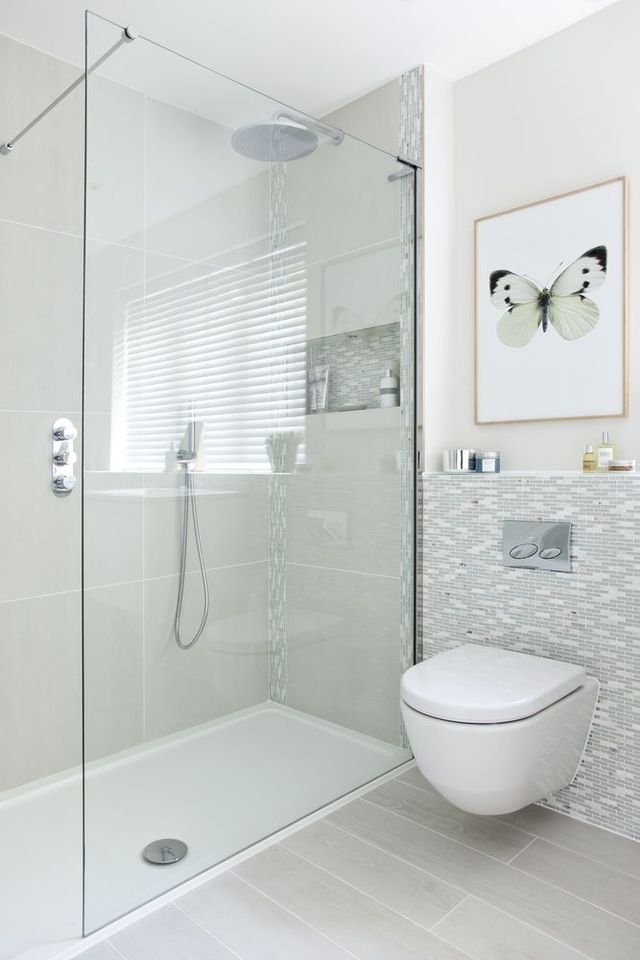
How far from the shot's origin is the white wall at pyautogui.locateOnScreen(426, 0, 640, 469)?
2.05 m

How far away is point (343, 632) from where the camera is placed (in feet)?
7.20

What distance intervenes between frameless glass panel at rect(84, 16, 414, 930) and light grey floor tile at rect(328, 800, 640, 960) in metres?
0.18

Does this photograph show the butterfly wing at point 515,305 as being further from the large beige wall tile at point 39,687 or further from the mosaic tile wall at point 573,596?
the large beige wall tile at point 39,687

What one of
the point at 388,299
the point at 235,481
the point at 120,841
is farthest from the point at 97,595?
the point at 388,299

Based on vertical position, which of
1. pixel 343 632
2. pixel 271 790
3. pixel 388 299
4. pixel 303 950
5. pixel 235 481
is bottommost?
pixel 303 950

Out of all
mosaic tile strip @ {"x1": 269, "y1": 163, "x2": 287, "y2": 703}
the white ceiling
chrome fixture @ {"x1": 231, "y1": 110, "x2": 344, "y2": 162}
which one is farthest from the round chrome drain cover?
the white ceiling

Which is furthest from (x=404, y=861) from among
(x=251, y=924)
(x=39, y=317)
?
(x=39, y=317)

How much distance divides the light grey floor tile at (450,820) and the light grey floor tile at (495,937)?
0.26 meters

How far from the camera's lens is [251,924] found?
5.17 feet

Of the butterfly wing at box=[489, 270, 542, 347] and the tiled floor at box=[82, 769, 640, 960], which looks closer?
the tiled floor at box=[82, 769, 640, 960]

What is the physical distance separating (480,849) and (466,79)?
2.54m

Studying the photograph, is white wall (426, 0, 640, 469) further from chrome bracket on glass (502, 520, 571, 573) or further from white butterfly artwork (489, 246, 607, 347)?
chrome bracket on glass (502, 520, 571, 573)

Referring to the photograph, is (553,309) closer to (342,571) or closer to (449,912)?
(342,571)

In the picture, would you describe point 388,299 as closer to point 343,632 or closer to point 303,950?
point 343,632
